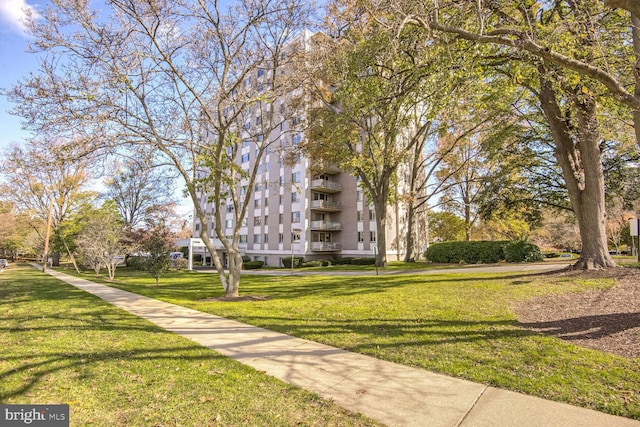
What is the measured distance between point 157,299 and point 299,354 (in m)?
8.40

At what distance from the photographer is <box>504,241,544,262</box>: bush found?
69.9 ft

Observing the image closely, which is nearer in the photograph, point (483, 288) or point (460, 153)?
point (483, 288)

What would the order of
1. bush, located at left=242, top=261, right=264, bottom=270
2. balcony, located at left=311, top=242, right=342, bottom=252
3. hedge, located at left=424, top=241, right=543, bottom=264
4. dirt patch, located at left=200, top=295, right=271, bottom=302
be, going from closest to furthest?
1. dirt patch, located at left=200, top=295, right=271, bottom=302
2. hedge, located at left=424, top=241, right=543, bottom=264
3. balcony, located at left=311, top=242, right=342, bottom=252
4. bush, located at left=242, top=261, right=264, bottom=270

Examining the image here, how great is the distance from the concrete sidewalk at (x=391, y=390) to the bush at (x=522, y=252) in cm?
1956

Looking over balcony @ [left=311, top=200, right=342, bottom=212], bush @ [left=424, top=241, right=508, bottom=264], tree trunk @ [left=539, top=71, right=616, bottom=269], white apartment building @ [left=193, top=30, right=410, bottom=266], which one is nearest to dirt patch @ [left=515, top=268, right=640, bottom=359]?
tree trunk @ [left=539, top=71, right=616, bottom=269]

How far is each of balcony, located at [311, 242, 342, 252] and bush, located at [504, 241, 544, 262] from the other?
18117 millimetres

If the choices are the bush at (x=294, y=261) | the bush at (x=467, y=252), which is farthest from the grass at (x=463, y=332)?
the bush at (x=294, y=261)

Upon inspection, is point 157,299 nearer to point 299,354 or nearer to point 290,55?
point 299,354

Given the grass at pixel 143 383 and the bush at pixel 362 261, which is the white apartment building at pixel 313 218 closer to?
the bush at pixel 362 261

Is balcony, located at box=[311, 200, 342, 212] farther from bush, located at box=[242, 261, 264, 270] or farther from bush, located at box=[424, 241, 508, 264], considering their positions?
bush, located at box=[424, 241, 508, 264]

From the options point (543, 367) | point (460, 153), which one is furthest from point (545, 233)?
point (543, 367)

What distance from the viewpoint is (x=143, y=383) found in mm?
4445

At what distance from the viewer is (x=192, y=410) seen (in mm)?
3723

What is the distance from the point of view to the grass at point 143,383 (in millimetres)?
3568
